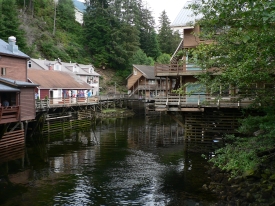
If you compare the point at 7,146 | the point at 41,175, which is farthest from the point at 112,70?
the point at 41,175

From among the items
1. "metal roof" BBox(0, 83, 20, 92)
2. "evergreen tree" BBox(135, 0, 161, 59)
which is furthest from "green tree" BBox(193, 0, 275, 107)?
"evergreen tree" BBox(135, 0, 161, 59)

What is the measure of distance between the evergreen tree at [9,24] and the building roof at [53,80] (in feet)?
35.9

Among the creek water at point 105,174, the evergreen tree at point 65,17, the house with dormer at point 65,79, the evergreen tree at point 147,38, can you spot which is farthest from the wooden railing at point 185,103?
the evergreen tree at point 147,38

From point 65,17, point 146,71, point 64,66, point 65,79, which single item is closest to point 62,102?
point 65,79

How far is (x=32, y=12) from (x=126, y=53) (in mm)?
23386

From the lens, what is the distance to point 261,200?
11.9m

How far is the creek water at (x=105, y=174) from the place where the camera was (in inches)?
560

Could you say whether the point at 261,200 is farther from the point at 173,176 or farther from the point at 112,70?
the point at 112,70

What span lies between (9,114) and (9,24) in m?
31.8

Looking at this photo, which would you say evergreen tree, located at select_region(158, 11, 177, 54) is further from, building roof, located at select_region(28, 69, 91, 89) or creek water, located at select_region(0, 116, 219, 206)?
creek water, located at select_region(0, 116, 219, 206)

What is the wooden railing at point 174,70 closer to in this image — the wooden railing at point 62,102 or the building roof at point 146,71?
the wooden railing at point 62,102

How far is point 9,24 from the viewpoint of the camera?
50375 millimetres

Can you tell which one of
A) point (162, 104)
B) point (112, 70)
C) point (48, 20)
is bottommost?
point (162, 104)

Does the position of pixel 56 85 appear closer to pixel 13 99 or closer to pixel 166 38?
pixel 13 99
